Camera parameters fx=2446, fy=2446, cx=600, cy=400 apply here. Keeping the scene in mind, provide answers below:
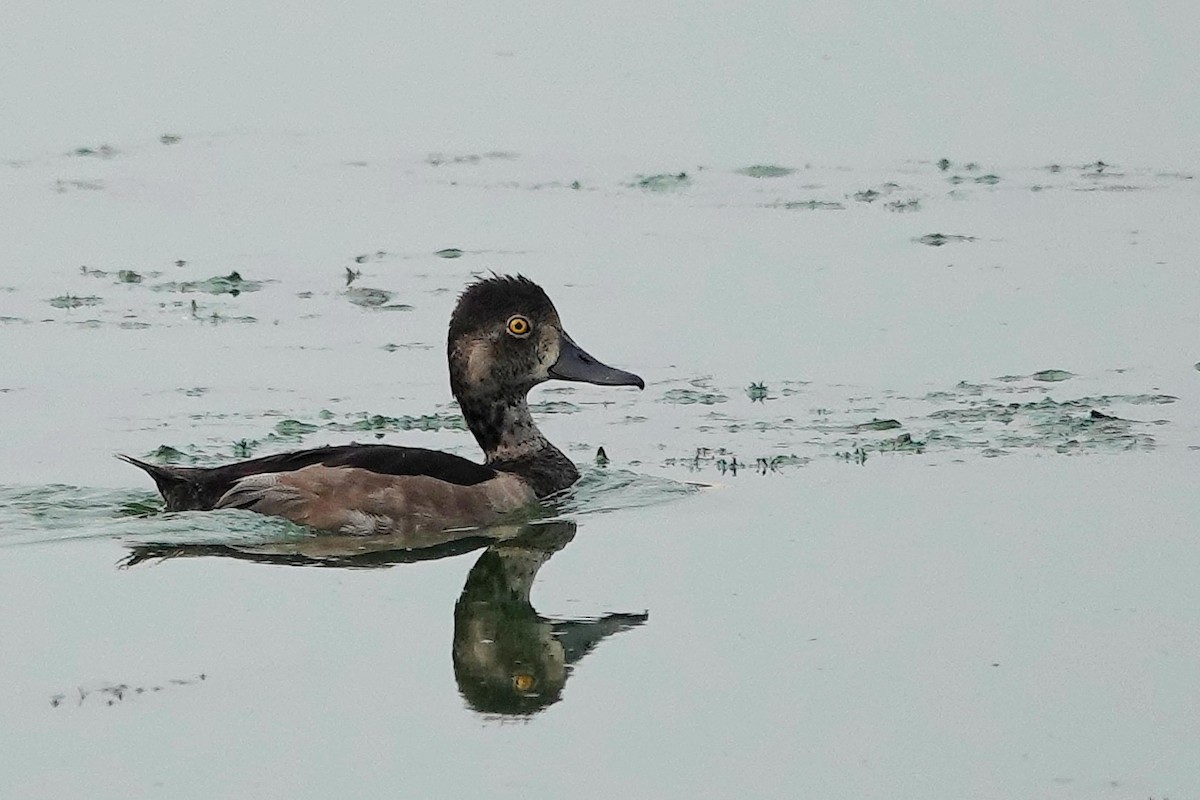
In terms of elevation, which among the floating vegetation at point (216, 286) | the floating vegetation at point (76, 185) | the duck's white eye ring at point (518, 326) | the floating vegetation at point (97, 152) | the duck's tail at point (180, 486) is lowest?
the duck's tail at point (180, 486)

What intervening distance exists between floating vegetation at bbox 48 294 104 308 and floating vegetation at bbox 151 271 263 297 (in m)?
0.47

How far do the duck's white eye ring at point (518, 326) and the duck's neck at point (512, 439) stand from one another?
12.8 inches

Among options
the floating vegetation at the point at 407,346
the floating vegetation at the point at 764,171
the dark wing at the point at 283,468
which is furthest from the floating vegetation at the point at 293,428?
the floating vegetation at the point at 764,171

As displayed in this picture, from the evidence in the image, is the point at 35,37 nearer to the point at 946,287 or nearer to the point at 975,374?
the point at 946,287

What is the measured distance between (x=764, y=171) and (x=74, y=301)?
21.6 feet

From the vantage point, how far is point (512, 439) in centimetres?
1235

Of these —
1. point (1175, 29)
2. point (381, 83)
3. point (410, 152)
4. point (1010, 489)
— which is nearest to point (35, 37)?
point (381, 83)

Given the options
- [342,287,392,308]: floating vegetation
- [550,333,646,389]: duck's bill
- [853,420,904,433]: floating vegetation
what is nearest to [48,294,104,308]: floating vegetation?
[342,287,392,308]: floating vegetation

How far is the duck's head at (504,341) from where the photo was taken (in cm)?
1227

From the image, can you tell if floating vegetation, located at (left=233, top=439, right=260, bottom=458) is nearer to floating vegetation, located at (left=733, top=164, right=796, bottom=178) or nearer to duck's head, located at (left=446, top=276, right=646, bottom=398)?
duck's head, located at (left=446, top=276, right=646, bottom=398)

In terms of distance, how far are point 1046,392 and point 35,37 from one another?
1417 cm

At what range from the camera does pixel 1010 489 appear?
1165 centimetres

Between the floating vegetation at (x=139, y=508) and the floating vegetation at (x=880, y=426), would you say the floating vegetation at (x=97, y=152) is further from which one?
the floating vegetation at (x=880, y=426)

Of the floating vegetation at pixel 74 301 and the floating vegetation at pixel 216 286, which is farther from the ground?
the floating vegetation at pixel 216 286
